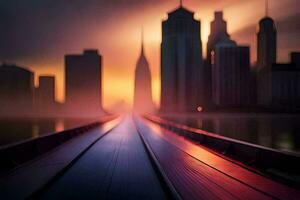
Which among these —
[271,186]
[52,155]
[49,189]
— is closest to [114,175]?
[49,189]

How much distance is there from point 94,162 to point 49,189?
647 cm

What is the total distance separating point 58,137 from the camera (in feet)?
99.6

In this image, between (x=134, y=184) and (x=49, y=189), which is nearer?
(x=49, y=189)

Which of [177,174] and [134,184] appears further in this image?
[177,174]

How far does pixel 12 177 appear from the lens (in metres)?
14.0

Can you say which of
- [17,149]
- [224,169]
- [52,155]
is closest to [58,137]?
[52,155]

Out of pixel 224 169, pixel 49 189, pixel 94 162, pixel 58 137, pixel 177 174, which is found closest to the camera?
pixel 49 189

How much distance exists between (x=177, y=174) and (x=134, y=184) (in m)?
2.62

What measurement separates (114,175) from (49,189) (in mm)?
3311

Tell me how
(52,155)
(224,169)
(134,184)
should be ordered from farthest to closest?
(52,155) → (224,169) → (134,184)

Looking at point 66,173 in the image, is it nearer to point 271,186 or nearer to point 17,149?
point 17,149

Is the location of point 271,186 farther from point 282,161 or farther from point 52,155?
point 52,155

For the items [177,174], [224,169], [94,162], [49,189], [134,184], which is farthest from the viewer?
[94,162]

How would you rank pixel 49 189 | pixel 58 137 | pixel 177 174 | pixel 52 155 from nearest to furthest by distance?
pixel 49 189
pixel 177 174
pixel 52 155
pixel 58 137
